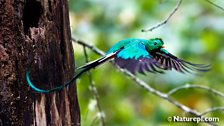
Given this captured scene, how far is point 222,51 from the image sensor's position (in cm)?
454

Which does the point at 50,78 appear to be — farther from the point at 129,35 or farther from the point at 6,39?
the point at 129,35

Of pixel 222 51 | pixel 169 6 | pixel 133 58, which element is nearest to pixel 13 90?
pixel 133 58

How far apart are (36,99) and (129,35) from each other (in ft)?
6.21

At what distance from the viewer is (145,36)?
4.04 meters

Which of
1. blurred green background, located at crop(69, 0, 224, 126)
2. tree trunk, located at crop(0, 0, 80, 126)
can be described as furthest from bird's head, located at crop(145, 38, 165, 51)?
blurred green background, located at crop(69, 0, 224, 126)

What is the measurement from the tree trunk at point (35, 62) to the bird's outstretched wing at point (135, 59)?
0.26 metres

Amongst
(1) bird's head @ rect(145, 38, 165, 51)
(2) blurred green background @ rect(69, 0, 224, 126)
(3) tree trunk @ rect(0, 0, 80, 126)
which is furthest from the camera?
(2) blurred green background @ rect(69, 0, 224, 126)

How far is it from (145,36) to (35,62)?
170cm

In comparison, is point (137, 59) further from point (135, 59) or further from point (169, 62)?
point (169, 62)

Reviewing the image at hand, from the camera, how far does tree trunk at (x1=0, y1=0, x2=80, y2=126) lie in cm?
238

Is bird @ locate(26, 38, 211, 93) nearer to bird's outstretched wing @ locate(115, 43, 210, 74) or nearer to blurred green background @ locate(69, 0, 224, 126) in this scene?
bird's outstretched wing @ locate(115, 43, 210, 74)

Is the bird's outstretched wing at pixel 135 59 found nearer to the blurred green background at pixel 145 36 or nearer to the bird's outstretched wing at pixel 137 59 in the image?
the bird's outstretched wing at pixel 137 59

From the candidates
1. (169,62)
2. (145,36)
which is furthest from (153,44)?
(145,36)

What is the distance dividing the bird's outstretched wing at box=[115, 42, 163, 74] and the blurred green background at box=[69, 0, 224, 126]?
1.43m
